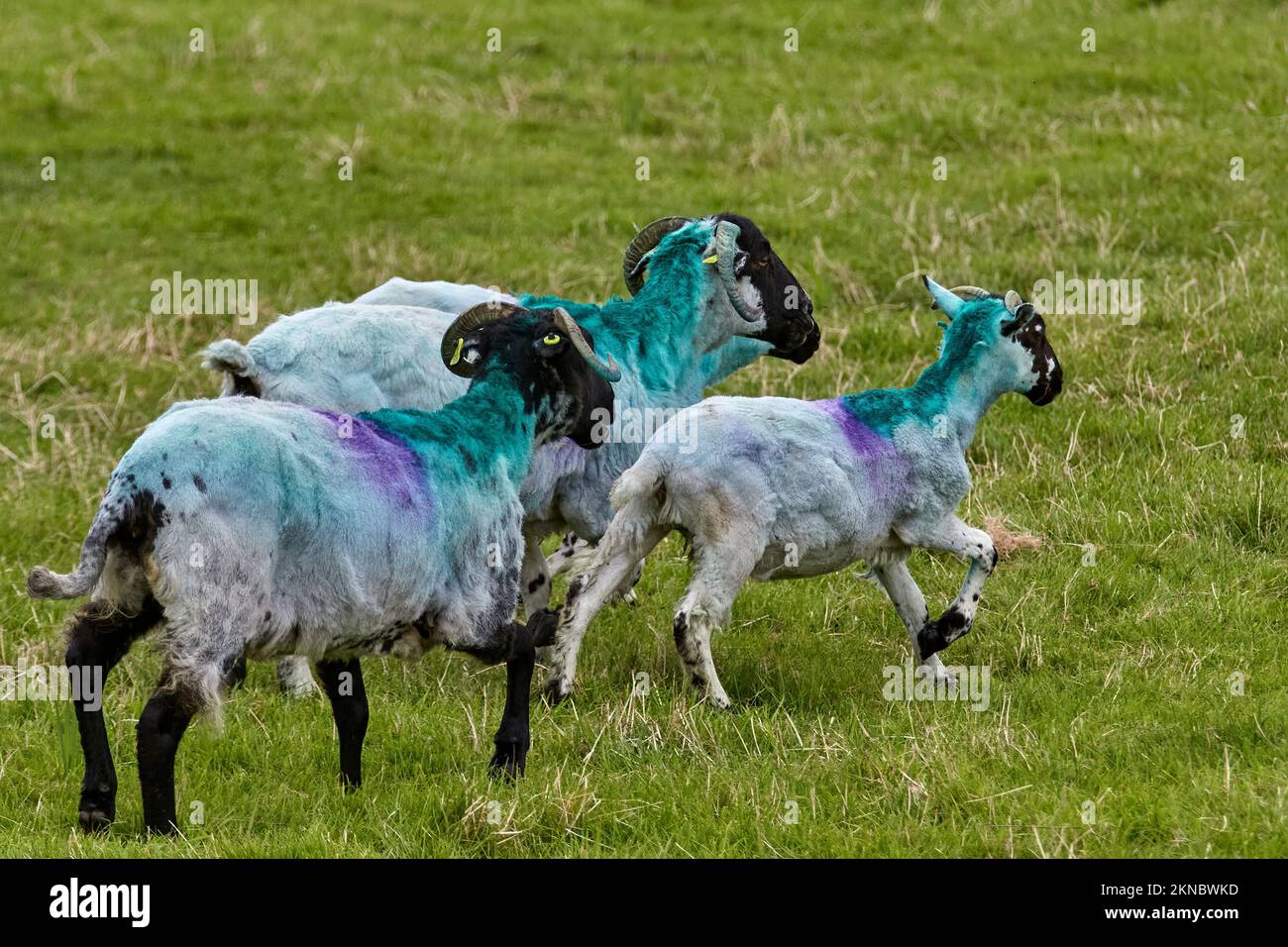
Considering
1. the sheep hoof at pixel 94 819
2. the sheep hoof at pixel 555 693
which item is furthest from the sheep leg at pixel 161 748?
the sheep hoof at pixel 555 693

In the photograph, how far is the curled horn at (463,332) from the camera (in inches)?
320

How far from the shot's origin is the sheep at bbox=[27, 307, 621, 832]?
6.70m

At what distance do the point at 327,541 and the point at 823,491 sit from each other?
2.61m

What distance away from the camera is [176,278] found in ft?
54.9

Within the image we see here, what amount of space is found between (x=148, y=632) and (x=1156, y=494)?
622 cm

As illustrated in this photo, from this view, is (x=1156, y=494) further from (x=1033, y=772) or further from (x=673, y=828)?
(x=673, y=828)

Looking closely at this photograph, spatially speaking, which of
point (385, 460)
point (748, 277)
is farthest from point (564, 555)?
point (385, 460)

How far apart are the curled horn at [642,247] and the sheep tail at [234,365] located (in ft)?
7.38

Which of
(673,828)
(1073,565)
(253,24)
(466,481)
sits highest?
(253,24)

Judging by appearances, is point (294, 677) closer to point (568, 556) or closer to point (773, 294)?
point (568, 556)

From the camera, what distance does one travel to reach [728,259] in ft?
33.5

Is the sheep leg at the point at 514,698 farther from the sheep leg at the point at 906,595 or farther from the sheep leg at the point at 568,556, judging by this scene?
the sheep leg at the point at 568,556

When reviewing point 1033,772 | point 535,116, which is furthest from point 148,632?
point 535,116

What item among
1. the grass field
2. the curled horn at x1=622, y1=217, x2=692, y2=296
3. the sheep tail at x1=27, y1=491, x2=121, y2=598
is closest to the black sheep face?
the curled horn at x1=622, y1=217, x2=692, y2=296
